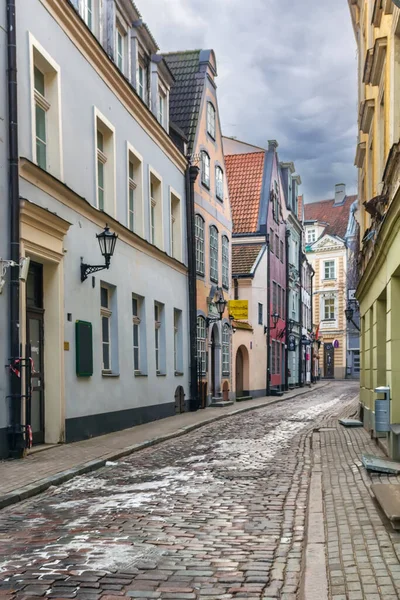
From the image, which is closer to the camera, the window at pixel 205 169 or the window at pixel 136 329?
the window at pixel 136 329

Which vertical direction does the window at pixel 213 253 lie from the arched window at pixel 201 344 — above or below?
above

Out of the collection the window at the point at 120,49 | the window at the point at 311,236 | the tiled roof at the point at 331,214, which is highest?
the tiled roof at the point at 331,214

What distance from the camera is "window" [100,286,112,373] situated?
1460cm

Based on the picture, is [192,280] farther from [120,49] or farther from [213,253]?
[120,49]

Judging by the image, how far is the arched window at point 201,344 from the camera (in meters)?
22.8

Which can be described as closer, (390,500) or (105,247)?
(390,500)

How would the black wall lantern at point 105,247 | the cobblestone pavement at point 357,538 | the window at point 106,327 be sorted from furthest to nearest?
the window at point 106,327 < the black wall lantern at point 105,247 < the cobblestone pavement at point 357,538

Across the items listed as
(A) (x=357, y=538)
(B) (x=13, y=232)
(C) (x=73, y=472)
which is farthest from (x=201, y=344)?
(A) (x=357, y=538)

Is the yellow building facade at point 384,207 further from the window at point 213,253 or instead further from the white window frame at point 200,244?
the window at point 213,253

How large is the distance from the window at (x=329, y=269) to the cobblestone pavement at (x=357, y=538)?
54580mm

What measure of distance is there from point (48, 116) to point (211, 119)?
1393 cm

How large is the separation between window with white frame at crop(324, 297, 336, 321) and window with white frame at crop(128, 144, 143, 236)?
4844 cm

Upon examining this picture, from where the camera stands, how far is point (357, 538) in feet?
18.0

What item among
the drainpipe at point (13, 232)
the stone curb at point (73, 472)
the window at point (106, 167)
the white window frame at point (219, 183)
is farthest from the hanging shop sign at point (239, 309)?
the drainpipe at point (13, 232)
